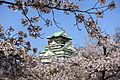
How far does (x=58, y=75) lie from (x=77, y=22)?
994 cm

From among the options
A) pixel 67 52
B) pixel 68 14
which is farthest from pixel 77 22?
pixel 67 52

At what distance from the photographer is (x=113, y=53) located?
16.5m

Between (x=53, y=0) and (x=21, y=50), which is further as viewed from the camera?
(x=53, y=0)

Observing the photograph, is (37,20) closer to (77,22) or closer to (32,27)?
(32,27)

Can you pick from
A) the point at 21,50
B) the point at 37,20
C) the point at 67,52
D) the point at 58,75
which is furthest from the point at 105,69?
the point at 67,52

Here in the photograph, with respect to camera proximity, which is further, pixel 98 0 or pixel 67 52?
pixel 67 52

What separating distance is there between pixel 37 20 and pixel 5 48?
6.08 ft

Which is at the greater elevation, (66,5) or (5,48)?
(66,5)

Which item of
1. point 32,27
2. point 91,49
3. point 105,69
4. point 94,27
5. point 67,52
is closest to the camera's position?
point 94,27

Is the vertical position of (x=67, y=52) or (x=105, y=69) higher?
(x=67, y=52)

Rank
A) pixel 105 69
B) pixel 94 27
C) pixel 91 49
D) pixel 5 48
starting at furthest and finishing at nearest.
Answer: pixel 91 49 → pixel 105 69 → pixel 94 27 → pixel 5 48

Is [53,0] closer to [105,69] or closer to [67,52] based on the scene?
[105,69]

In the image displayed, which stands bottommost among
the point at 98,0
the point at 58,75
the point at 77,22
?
the point at 58,75

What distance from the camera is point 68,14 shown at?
7.37 meters
